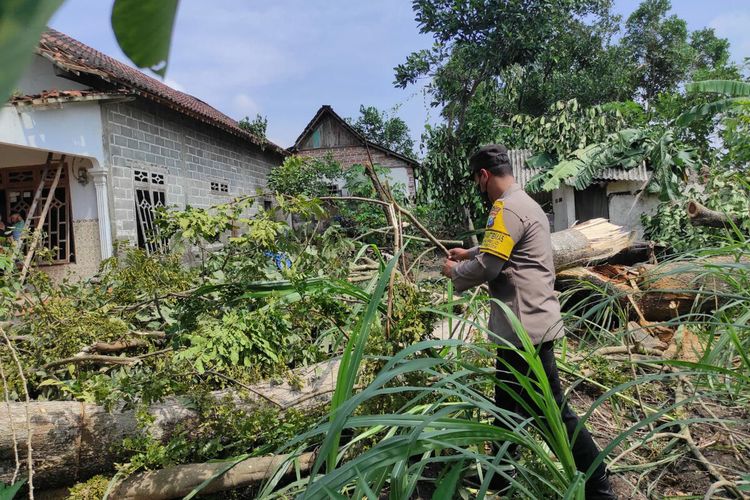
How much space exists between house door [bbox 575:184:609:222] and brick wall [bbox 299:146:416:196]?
658 centimetres

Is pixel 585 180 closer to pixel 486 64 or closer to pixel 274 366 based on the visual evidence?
pixel 486 64

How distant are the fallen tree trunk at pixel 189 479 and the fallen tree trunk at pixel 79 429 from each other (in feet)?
0.65

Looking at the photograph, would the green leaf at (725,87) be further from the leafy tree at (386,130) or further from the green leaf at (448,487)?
the leafy tree at (386,130)

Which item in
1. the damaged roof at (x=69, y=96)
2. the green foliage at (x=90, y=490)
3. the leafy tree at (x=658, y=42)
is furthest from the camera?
the leafy tree at (x=658, y=42)

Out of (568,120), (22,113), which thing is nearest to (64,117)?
(22,113)

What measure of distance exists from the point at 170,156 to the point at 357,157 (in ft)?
34.3

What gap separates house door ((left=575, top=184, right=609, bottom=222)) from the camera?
33.3 ft

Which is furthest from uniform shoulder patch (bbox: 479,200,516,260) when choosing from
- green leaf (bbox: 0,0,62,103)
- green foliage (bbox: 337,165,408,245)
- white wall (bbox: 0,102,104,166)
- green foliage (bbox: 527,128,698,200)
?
green foliage (bbox: 337,165,408,245)

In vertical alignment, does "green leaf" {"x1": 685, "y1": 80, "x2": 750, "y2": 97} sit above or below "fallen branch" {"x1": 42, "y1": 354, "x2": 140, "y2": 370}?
above

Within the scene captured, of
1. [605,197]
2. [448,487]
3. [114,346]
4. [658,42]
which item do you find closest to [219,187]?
[114,346]

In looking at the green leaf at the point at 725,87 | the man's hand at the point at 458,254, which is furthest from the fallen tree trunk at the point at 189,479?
the green leaf at the point at 725,87

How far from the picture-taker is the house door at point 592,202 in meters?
10.2

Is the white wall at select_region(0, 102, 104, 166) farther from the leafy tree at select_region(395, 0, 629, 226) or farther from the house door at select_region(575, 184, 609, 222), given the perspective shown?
the house door at select_region(575, 184, 609, 222)

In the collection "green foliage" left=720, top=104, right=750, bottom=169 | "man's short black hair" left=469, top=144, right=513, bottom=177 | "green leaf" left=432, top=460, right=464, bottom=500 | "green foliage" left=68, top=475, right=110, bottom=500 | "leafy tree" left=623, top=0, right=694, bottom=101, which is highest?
"leafy tree" left=623, top=0, right=694, bottom=101
